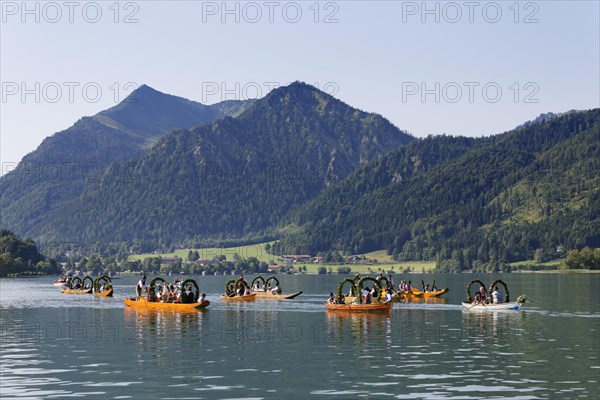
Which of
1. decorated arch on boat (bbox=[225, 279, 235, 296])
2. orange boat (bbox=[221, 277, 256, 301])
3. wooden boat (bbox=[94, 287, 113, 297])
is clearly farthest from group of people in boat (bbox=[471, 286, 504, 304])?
wooden boat (bbox=[94, 287, 113, 297])

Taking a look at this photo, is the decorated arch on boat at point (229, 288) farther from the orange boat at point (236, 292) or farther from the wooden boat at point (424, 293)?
the wooden boat at point (424, 293)

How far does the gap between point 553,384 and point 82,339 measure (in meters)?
47.4

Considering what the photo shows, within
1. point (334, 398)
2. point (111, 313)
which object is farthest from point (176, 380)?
point (111, 313)

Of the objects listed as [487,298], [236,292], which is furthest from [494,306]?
[236,292]

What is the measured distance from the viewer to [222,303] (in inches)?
5945

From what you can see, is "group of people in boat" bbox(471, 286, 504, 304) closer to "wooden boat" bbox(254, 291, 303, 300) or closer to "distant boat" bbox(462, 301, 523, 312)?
"distant boat" bbox(462, 301, 523, 312)

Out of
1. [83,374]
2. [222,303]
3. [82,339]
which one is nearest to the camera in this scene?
[83,374]

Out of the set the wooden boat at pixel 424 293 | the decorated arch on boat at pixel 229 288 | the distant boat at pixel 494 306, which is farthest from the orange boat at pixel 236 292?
the distant boat at pixel 494 306

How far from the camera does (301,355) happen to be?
242 feet

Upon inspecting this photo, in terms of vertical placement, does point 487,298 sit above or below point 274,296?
above

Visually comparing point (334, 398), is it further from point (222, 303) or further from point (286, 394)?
point (222, 303)

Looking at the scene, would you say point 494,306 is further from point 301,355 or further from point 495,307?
point 301,355

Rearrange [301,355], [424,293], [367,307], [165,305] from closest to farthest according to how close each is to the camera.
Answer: [301,355] → [367,307] → [165,305] → [424,293]

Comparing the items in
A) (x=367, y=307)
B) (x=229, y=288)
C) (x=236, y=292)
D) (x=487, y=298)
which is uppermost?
(x=229, y=288)
